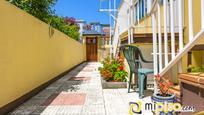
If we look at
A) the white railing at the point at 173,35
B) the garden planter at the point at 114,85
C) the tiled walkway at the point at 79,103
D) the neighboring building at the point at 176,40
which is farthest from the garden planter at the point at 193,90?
the garden planter at the point at 114,85

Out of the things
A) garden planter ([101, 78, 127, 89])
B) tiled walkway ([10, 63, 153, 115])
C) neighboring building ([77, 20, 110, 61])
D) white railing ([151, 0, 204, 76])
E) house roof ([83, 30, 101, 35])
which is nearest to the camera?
white railing ([151, 0, 204, 76])

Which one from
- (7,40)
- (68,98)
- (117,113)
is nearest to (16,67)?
(7,40)

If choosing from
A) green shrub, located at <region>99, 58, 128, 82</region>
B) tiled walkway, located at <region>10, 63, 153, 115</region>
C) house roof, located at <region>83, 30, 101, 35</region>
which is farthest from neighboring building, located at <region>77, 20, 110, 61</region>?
tiled walkway, located at <region>10, 63, 153, 115</region>

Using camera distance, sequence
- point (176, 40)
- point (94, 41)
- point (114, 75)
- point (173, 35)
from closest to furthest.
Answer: point (173, 35) < point (176, 40) < point (114, 75) < point (94, 41)

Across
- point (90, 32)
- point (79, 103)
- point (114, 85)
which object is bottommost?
point (79, 103)

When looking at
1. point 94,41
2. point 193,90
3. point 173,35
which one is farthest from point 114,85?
point 94,41

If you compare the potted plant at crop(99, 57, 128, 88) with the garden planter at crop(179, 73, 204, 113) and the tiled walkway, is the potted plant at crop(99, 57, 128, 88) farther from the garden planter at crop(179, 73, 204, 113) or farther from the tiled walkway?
the garden planter at crop(179, 73, 204, 113)

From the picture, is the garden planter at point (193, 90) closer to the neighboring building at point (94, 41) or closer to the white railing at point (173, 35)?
the white railing at point (173, 35)

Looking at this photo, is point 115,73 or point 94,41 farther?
point 94,41

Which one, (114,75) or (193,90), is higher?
(193,90)

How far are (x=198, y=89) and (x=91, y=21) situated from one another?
3128 cm

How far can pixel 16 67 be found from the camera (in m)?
5.29

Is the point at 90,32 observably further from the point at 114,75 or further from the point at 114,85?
the point at 114,85

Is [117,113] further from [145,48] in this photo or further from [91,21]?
[91,21]
